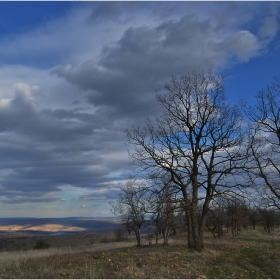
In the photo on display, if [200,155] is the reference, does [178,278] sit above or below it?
below

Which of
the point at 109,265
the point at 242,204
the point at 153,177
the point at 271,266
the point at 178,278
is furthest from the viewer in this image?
the point at 153,177

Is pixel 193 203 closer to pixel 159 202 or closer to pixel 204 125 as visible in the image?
pixel 159 202

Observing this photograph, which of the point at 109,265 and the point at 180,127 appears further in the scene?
the point at 180,127

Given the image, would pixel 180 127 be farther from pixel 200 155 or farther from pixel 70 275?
pixel 70 275

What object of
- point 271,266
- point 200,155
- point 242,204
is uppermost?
point 200,155

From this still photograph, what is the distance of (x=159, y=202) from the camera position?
19.7m

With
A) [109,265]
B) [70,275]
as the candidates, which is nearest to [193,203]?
[109,265]

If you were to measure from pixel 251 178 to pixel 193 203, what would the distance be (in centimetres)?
452

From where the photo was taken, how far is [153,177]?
827 inches

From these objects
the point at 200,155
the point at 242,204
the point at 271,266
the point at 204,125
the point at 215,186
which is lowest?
the point at 271,266

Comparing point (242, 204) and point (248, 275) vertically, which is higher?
point (242, 204)

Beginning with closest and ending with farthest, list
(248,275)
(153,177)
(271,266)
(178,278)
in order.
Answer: (178,278), (248,275), (271,266), (153,177)

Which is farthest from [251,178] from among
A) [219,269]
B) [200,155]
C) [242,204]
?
[219,269]

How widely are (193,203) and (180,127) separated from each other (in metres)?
5.78
